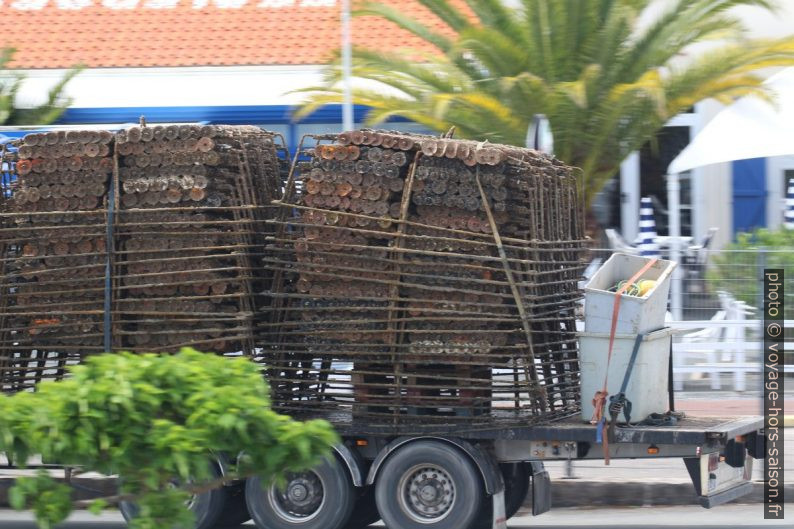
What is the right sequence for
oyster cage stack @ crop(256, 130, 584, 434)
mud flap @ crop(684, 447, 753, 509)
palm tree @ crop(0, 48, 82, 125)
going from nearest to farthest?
1. mud flap @ crop(684, 447, 753, 509)
2. oyster cage stack @ crop(256, 130, 584, 434)
3. palm tree @ crop(0, 48, 82, 125)

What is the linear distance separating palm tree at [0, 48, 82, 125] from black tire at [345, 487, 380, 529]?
1113cm

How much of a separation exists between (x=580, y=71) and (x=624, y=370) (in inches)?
294

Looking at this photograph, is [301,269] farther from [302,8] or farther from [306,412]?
[302,8]

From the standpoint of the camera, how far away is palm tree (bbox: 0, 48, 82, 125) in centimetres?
1755

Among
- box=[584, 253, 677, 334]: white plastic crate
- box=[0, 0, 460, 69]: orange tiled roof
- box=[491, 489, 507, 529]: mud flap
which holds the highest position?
box=[0, 0, 460, 69]: orange tiled roof

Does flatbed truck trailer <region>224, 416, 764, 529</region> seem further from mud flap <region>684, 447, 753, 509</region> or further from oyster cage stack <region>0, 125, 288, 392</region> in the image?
oyster cage stack <region>0, 125, 288, 392</region>

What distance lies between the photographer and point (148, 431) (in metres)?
4.14

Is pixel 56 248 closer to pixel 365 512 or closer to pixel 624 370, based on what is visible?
pixel 365 512

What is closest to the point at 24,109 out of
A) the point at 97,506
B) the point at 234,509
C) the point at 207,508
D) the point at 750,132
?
the point at 750,132

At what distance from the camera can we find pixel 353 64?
603 inches

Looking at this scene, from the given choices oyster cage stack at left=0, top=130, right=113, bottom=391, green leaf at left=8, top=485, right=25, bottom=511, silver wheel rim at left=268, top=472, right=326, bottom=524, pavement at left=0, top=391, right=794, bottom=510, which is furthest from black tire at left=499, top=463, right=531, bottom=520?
green leaf at left=8, top=485, right=25, bottom=511

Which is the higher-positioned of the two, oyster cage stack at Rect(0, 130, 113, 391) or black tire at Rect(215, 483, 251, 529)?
oyster cage stack at Rect(0, 130, 113, 391)

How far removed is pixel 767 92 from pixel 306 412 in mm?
9313

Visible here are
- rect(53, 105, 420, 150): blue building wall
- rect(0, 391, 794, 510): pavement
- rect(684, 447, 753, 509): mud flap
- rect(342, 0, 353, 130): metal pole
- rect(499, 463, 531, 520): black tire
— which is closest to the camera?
rect(684, 447, 753, 509): mud flap
